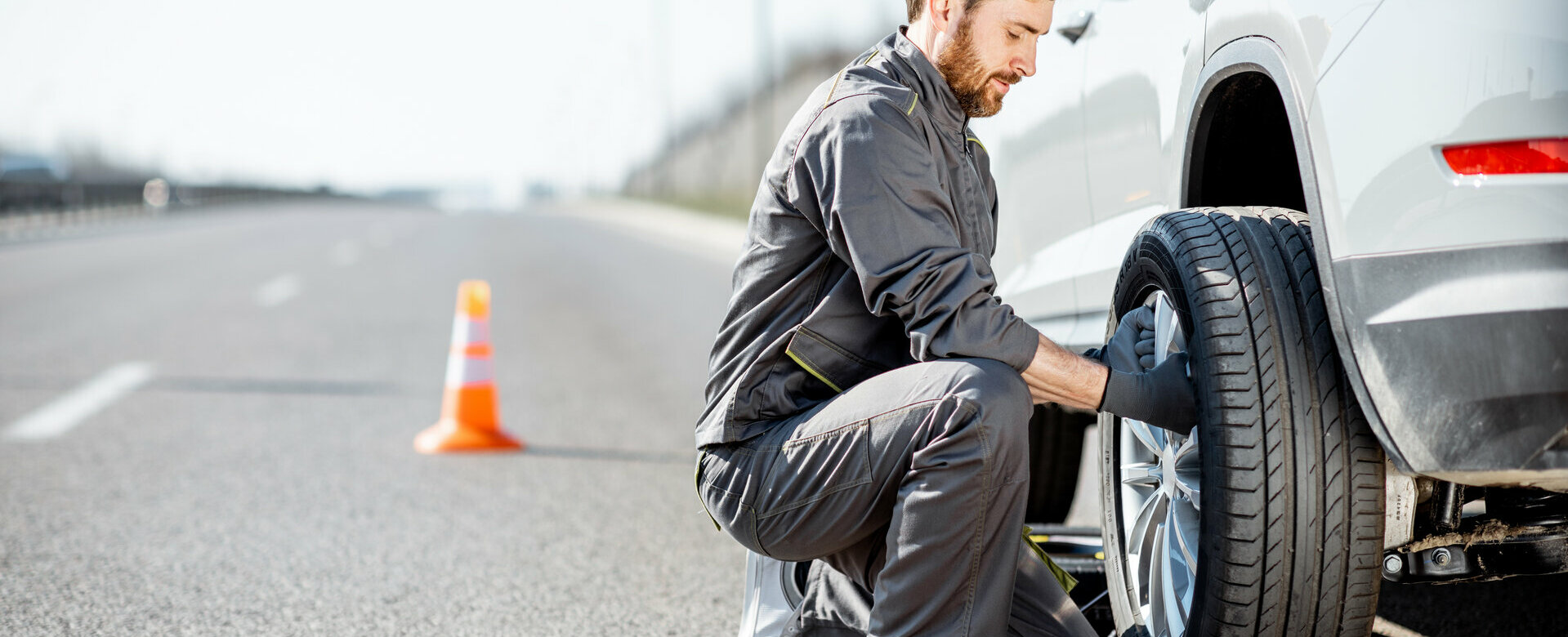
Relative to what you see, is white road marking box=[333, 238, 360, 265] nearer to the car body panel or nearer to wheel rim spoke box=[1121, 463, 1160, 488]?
wheel rim spoke box=[1121, 463, 1160, 488]

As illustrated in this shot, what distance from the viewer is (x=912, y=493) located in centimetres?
227

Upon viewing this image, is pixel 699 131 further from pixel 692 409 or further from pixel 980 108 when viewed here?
pixel 980 108

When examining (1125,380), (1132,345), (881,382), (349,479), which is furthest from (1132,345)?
(349,479)

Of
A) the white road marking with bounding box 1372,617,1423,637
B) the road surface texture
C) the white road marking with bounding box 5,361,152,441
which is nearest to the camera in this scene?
the white road marking with bounding box 1372,617,1423,637

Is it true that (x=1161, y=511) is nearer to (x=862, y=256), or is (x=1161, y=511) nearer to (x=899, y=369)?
(x=899, y=369)

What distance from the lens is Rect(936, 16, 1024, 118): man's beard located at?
2.48 m

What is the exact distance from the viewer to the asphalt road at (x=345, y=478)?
3.38m

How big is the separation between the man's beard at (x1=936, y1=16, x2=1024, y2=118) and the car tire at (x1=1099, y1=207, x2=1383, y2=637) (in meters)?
0.55

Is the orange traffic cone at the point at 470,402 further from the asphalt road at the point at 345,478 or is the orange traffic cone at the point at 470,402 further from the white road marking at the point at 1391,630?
the white road marking at the point at 1391,630

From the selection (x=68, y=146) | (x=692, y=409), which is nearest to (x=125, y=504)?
(x=692, y=409)

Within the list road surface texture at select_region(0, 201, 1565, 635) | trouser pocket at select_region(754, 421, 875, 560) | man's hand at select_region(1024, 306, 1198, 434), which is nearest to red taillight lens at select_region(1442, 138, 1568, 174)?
man's hand at select_region(1024, 306, 1198, 434)

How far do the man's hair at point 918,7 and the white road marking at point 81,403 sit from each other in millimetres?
4886

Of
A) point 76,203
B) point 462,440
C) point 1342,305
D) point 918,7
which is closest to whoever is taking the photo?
point 1342,305

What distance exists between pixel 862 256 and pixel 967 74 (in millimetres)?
471
